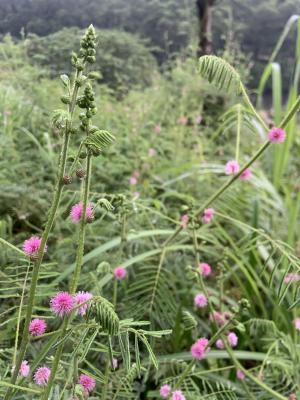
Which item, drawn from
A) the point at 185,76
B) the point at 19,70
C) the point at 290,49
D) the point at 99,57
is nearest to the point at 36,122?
the point at 19,70

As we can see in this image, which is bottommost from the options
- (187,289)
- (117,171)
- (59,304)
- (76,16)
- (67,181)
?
(187,289)

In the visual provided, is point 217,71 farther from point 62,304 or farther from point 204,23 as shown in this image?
point 204,23

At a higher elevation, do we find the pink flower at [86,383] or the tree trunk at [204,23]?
the tree trunk at [204,23]

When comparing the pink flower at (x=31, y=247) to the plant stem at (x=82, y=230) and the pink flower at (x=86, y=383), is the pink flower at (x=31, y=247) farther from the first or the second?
the pink flower at (x=86, y=383)

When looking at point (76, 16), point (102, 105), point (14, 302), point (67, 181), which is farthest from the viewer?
point (102, 105)

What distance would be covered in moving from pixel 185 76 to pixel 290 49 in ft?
6.12

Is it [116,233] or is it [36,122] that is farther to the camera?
[36,122]

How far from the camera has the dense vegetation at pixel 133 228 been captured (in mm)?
587

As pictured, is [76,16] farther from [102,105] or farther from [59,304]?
[59,304]

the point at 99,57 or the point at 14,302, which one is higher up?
the point at 99,57

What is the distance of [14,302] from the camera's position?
3.59 feet

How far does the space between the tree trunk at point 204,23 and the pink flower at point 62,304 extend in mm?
3267

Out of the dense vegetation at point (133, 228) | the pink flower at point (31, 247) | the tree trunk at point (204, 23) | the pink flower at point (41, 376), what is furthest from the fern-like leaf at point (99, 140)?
the tree trunk at point (204, 23)

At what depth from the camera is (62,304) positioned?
1.77 ft
